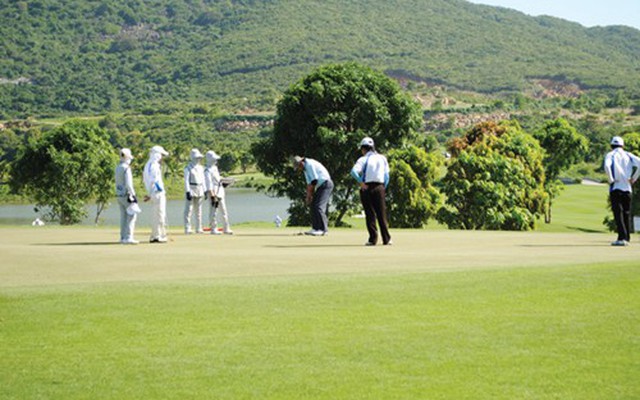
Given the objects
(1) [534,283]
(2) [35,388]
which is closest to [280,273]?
(1) [534,283]

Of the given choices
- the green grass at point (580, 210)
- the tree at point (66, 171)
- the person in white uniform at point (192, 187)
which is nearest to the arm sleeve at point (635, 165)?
the person in white uniform at point (192, 187)

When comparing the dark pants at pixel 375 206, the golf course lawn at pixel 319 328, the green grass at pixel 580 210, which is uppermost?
the dark pants at pixel 375 206

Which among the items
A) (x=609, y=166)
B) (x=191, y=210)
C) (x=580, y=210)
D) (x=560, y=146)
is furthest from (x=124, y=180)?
(x=580, y=210)

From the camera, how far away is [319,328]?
1116 centimetres

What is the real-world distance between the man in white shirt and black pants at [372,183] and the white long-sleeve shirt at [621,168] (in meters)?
5.34

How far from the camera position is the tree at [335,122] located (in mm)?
56719

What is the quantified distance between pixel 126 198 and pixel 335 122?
3443cm

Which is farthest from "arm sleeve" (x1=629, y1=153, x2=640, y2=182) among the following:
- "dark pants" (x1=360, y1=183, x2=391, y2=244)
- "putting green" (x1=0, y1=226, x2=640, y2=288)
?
"dark pants" (x1=360, y1=183, x2=391, y2=244)

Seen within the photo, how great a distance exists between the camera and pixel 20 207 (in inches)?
5128

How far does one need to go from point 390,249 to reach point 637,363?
1213cm

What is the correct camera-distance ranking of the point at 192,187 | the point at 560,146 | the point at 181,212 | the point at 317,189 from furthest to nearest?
the point at 181,212 < the point at 560,146 < the point at 192,187 < the point at 317,189

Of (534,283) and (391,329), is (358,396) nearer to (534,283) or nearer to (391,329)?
(391,329)

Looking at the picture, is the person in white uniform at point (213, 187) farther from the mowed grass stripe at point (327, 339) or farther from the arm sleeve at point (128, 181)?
the mowed grass stripe at point (327, 339)

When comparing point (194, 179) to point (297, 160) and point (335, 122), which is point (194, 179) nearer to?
point (297, 160)
